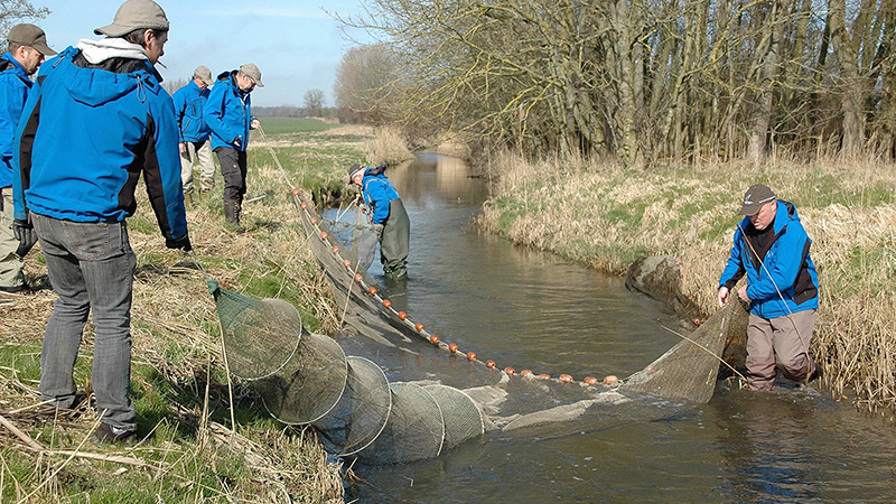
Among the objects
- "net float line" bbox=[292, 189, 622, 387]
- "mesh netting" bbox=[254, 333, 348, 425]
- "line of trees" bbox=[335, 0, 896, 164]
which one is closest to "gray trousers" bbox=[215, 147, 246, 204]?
"net float line" bbox=[292, 189, 622, 387]

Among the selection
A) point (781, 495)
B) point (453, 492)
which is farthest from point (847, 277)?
point (453, 492)

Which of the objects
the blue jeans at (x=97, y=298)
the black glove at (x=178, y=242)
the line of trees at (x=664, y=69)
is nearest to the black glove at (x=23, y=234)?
the blue jeans at (x=97, y=298)

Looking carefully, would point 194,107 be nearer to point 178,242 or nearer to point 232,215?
point 232,215

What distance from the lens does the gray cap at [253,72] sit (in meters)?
9.90

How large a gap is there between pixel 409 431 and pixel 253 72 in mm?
6184

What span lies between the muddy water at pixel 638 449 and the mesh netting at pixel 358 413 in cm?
40

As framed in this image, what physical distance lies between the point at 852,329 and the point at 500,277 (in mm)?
6131

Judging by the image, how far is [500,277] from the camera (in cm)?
1253

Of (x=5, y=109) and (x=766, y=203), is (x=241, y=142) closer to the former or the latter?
(x=5, y=109)

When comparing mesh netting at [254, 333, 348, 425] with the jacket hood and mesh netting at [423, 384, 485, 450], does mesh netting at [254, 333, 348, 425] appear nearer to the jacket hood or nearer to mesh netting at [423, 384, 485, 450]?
→ mesh netting at [423, 384, 485, 450]

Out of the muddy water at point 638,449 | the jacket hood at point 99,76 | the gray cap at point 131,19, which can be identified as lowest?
the muddy water at point 638,449

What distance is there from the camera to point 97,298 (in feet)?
12.6

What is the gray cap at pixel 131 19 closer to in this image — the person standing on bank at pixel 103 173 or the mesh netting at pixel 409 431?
the person standing on bank at pixel 103 173

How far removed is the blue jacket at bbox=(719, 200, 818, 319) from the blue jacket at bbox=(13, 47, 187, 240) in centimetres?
498
